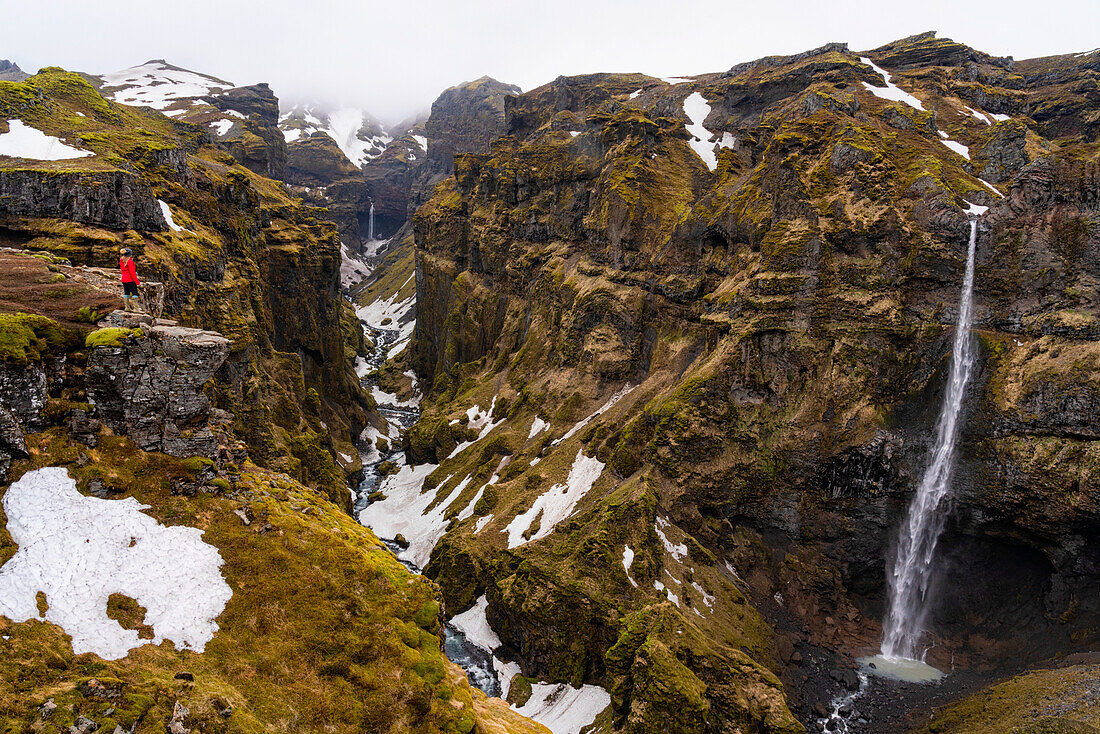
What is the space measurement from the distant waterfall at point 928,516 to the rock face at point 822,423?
92 cm

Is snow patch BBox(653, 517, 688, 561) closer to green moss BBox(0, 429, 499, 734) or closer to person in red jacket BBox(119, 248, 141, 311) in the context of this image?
green moss BBox(0, 429, 499, 734)

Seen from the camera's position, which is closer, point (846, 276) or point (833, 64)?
point (846, 276)

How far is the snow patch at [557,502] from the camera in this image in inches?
2360

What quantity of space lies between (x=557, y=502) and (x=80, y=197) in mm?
50605

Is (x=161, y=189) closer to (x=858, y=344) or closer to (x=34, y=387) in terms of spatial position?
(x=34, y=387)

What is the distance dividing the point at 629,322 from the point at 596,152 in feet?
140

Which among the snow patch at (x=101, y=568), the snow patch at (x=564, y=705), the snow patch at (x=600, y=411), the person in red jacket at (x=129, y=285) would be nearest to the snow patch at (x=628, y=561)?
the snow patch at (x=564, y=705)

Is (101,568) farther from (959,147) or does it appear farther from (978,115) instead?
(978,115)

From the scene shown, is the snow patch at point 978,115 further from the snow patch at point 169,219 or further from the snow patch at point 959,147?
the snow patch at point 169,219

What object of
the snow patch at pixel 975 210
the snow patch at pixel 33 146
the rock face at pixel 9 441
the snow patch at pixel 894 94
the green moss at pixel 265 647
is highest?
the snow patch at pixel 894 94

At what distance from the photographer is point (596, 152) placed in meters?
105

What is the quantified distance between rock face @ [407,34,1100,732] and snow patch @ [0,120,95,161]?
52.9 metres

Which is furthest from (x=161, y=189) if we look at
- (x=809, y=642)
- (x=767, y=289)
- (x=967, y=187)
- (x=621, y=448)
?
(x=967, y=187)

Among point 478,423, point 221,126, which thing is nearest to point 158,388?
point 478,423
